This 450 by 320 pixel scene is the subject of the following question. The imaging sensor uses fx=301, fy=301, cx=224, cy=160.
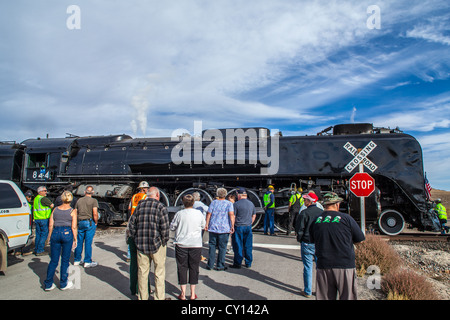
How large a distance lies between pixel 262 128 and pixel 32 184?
33.0 feet

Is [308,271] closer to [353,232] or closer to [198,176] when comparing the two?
[353,232]

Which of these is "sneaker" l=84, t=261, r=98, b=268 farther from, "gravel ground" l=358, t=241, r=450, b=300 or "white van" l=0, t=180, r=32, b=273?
"gravel ground" l=358, t=241, r=450, b=300

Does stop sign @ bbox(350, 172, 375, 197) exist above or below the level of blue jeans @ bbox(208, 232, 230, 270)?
above

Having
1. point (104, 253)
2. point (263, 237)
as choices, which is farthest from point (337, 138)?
point (104, 253)

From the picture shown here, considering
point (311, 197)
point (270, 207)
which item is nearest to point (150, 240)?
point (311, 197)

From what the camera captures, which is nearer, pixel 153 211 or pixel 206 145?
pixel 153 211

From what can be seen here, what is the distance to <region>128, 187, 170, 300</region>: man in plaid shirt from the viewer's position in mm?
4414

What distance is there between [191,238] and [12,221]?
4249 mm

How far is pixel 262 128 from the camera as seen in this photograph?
11945mm

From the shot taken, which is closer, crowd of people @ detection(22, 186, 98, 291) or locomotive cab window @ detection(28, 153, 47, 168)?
crowd of people @ detection(22, 186, 98, 291)

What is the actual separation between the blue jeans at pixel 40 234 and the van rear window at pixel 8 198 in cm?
135

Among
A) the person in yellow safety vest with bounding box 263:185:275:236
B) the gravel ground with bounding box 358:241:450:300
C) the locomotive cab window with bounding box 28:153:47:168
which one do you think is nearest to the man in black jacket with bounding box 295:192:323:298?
the gravel ground with bounding box 358:241:450:300

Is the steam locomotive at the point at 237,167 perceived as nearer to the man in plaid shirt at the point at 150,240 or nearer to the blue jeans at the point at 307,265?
the blue jeans at the point at 307,265

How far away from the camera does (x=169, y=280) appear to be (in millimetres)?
5785
